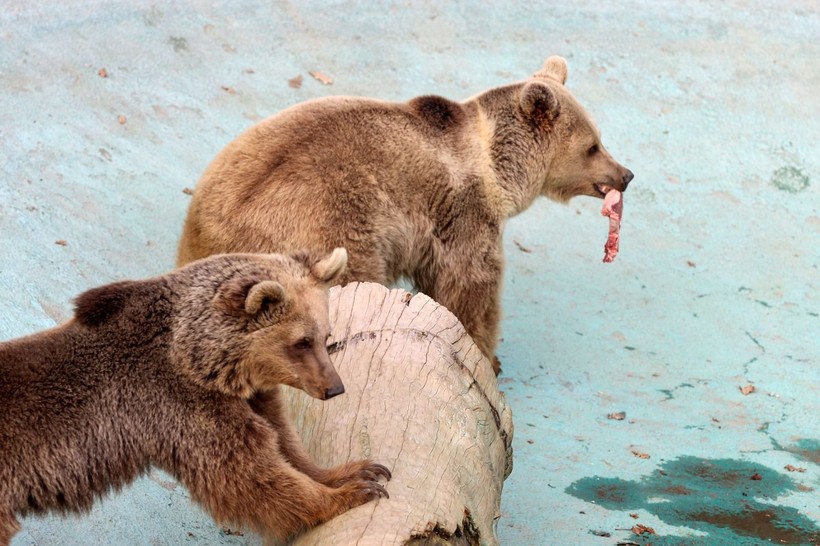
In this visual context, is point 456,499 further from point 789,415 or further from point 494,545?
point 789,415

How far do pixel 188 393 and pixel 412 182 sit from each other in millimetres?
3038

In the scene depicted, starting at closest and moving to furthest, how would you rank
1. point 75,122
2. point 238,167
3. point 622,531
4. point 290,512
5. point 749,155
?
point 290,512, point 622,531, point 238,167, point 75,122, point 749,155

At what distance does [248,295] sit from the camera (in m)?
4.65

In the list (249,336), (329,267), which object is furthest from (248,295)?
(329,267)

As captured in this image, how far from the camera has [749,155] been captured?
11.2 metres

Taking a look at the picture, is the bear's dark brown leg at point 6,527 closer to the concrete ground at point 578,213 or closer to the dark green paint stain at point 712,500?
the concrete ground at point 578,213

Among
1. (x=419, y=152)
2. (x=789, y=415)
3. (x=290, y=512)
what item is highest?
(x=419, y=152)

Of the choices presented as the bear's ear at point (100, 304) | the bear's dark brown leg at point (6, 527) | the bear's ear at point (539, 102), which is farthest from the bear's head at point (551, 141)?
the bear's dark brown leg at point (6, 527)

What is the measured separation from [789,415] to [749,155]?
418cm

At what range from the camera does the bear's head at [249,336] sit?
4719 mm

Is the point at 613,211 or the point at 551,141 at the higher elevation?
the point at 551,141

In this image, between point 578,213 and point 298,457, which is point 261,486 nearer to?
point 298,457

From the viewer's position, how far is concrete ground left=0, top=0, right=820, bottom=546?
6531mm

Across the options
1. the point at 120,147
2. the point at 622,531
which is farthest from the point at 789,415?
the point at 120,147
